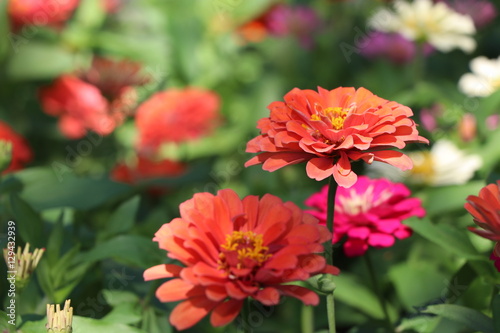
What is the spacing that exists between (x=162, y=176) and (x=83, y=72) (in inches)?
16.7

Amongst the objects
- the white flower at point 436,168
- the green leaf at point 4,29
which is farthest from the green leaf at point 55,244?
the green leaf at point 4,29

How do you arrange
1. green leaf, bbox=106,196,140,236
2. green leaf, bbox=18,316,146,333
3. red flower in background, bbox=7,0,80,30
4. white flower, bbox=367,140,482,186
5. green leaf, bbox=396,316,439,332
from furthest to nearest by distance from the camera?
red flower in background, bbox=7,0,80,30
white flower, bbox=367,140,482,186
green leaf, bbox=106,196,140,236
green leaf, bbox=396,316,439,332
green leaf, bbox=18,316,146,333

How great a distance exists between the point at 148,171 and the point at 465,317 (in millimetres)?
833

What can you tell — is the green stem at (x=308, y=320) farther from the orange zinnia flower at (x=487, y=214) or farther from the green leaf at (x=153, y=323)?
the orange zinnia flower at (x=487, y=214)

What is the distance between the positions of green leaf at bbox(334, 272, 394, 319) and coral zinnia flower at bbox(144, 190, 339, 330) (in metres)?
0.38

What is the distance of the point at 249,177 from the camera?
4.38ft

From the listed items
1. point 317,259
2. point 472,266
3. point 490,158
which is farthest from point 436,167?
point 317,259

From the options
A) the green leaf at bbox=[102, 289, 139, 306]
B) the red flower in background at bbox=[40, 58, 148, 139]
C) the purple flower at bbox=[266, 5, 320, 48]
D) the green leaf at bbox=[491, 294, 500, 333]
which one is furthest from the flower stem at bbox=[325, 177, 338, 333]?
the purple flower at bbox=[266, 5, 320, 48]

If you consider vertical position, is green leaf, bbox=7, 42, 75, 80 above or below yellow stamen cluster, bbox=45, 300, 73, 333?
above

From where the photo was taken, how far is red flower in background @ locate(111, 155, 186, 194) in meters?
1.28

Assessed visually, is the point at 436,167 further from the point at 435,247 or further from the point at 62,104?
the point at 62,104

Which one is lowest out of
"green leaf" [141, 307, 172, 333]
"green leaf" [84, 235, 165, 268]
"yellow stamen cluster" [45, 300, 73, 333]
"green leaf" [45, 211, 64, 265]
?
"yellow stamen cluster" [45, 300, 73, 333]

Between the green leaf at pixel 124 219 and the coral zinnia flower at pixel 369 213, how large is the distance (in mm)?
222

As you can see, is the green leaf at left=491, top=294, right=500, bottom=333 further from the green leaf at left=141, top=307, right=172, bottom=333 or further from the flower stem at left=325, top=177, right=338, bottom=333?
the green leaf at left=141, top=307, right=172, bottom=333
